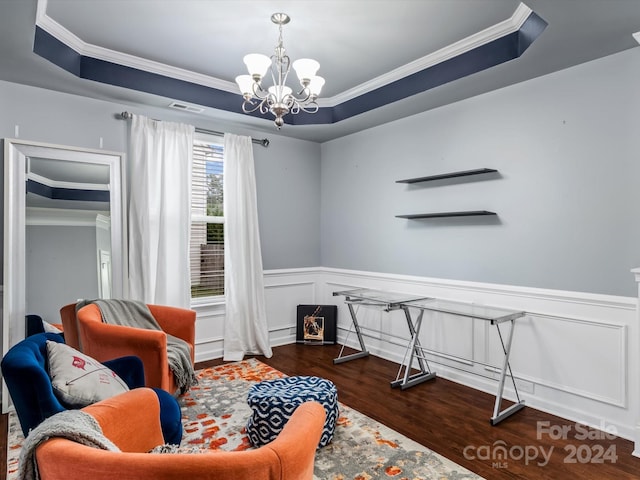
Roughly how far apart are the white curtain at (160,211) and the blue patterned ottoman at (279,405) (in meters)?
1.65

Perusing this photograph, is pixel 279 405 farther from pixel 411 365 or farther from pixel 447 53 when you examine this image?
pixel 447 53

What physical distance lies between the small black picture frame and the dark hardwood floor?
Result: 36.6 inches

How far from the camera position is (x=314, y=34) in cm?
285

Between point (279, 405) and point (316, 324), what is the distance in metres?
2.37

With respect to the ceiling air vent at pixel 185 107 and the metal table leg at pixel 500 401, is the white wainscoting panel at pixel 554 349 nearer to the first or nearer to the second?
the metal table leg at pixel 500 401

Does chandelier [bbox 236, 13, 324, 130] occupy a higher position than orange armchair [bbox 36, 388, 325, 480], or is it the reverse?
chandelier [bbox 236, 13, 324, 130]

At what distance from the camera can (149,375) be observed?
2.49m

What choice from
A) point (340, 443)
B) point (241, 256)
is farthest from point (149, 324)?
point (340, 443)

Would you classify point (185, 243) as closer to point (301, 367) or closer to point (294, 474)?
point (301, 367)

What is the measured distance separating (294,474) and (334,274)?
12.5 feet

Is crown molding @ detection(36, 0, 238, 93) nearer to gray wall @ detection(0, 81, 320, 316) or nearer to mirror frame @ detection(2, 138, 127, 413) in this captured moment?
gray wall @ detection(0, 81, 320, 316)

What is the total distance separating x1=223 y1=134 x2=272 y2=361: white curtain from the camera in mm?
4164

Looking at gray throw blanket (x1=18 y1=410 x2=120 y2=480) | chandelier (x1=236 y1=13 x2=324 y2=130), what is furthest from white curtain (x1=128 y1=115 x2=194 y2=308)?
gray throw blanket (x1=18 y1=410 x2=120 y2=480)

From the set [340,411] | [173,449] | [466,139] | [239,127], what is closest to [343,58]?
[466,139]
